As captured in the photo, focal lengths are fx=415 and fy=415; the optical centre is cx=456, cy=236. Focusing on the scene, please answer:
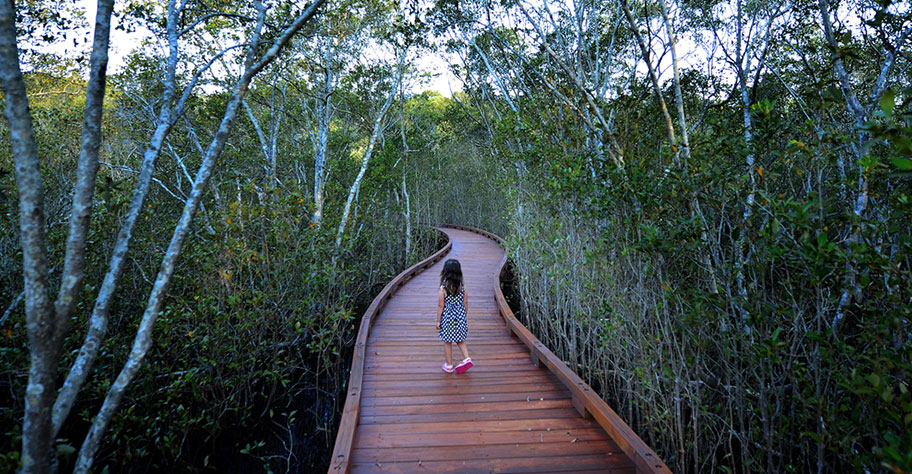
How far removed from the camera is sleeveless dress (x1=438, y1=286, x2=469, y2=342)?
4375mm

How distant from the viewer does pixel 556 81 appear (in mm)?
4758

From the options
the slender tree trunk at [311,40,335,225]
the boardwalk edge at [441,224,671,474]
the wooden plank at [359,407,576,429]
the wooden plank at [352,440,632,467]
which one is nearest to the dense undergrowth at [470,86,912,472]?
the boardwalk edge at [441,224,671,474]

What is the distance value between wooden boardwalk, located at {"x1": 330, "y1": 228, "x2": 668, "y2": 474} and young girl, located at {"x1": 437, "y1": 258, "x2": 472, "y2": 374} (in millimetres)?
149

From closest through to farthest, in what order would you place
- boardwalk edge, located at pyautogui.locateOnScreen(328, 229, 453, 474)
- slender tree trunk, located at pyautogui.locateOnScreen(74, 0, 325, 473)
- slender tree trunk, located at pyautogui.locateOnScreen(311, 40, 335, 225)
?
slender tree trunk, located at pyautogui.locateOnScreen(74, 0, 325, 473), boardwalk edge, located at pyautogui.locateOnScreen(328, 229, 453, 474), slender tree trunk, located at pyautogui.locateOnScreen(311, 40, 335, 225)

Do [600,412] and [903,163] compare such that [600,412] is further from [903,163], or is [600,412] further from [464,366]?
[903,163]

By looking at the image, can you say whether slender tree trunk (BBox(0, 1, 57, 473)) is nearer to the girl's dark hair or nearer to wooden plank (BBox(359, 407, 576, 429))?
wooden plank (BBox(359, 407, 576, 429))

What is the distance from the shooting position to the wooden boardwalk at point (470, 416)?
2779mm

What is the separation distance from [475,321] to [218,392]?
3.36m

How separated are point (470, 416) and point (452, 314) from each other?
3.91ft

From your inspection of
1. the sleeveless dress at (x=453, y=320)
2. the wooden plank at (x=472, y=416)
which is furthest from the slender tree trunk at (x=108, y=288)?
the sleeveless dress at (x=453, y=320)

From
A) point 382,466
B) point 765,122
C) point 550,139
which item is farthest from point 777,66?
point 382,466

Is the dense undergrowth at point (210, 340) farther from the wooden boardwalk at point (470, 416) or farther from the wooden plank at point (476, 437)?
the wooden plank at point (476, 437)

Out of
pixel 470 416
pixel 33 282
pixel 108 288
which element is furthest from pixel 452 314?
pixel 33 282

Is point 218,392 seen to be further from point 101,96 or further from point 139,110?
point 139,110
